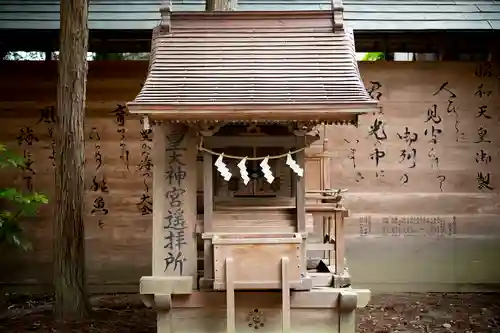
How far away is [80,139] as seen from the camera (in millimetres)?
7797

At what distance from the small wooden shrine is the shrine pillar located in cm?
1

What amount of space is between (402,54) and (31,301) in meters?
7.13

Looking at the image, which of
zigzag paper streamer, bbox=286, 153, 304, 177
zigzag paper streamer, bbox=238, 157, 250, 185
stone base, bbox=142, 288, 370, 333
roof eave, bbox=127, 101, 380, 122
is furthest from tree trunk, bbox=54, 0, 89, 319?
zigzag paper streamer, bbox=286, 153, 304, 177

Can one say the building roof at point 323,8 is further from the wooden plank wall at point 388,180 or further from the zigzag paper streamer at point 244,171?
the zigzag paper streamer at point 244,171

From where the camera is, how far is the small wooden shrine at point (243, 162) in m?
6.13

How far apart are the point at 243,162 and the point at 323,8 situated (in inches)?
163

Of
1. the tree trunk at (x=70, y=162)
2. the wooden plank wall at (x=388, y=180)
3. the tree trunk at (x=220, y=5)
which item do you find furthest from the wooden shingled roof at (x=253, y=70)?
the wooden plank wall at (x=388, y=180)

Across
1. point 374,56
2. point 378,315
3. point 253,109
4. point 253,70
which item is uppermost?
point 374,56

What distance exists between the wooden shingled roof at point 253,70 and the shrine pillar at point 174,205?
0.63 metres

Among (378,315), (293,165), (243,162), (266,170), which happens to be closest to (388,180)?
(378,315)

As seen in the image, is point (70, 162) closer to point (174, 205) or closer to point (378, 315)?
point (174, 205)

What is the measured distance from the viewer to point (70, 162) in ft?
25.4

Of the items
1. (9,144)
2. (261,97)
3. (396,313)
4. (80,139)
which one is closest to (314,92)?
(261,97)

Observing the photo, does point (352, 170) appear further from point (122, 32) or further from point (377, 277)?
point (122, 32)
